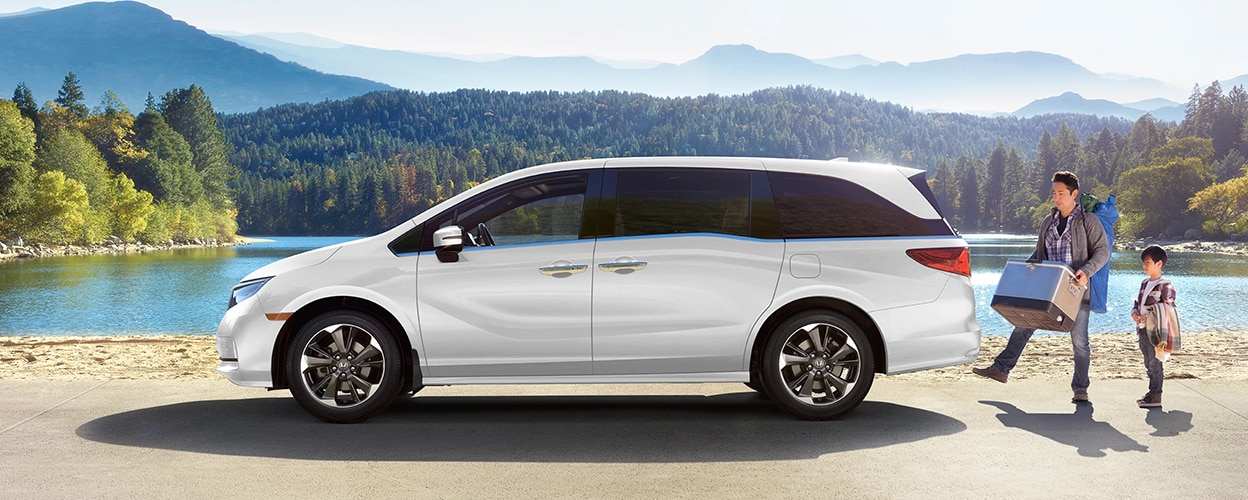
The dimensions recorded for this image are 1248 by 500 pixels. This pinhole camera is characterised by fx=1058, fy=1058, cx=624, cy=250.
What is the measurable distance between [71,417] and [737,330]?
4775 mm

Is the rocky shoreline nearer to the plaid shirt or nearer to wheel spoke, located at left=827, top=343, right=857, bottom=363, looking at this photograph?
wheel spoke, located at left=827, top=343, right=857, bottom=363

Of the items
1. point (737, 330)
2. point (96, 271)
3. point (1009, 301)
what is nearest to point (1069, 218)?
point (1009, 301)

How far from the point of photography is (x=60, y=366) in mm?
14039

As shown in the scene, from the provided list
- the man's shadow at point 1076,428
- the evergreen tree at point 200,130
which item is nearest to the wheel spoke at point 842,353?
the man's shadow at point 1076,428

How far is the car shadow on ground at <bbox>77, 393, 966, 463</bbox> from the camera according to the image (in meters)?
6.35

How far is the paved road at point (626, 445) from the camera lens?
5492 mm

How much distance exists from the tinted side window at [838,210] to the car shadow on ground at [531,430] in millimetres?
1328

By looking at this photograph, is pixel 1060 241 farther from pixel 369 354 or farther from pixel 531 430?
pixel 369 354

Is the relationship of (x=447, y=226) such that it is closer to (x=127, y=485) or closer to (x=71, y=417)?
(x=127, y=485)

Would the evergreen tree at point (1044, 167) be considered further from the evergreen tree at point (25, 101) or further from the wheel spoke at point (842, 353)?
the wheel spoke at point (842, 353)

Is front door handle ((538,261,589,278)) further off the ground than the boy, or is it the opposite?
front door handle ((538,261,589,278))

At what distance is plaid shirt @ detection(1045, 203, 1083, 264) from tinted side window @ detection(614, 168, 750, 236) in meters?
2.48

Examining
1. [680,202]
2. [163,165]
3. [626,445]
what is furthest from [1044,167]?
[626,445]

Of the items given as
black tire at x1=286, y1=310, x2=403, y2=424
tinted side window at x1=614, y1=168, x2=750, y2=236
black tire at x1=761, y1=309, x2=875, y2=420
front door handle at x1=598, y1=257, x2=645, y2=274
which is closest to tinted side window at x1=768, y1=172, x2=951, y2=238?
tinted side window at x1=614, y1=168, x2=750, y2=236
